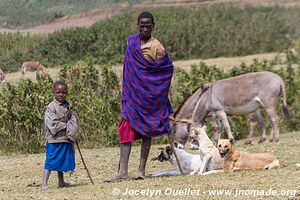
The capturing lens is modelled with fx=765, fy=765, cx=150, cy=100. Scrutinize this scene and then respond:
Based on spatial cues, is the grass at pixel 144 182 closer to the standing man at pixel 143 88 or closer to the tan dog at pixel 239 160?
the tan dog at pixel 239 160

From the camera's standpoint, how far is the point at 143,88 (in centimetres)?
1048

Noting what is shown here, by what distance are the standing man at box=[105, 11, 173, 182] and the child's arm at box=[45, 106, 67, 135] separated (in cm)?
89

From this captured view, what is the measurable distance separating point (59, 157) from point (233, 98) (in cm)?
620

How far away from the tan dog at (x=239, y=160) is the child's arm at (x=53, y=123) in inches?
90.6

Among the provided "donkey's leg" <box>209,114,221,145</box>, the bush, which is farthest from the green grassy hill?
"donkey's leg" <box>209,114,221,145</box>

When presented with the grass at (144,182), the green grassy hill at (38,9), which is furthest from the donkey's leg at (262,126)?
the green grassy hill at (38,9)

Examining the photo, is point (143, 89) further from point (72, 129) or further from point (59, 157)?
point (59, 157)

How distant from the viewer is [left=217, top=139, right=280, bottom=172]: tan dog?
428 inches

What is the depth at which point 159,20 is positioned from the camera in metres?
49.6

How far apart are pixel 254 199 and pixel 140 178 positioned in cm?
241

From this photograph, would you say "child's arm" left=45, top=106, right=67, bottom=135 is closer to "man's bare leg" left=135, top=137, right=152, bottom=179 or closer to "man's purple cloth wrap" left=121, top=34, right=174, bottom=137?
"man's purple cloth wrap" left=121, top=34, right=174, bottom=137

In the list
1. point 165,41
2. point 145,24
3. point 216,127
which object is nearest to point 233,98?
point 216,127

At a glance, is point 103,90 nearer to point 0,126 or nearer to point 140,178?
point 0,126

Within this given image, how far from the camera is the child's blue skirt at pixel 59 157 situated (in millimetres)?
10234
